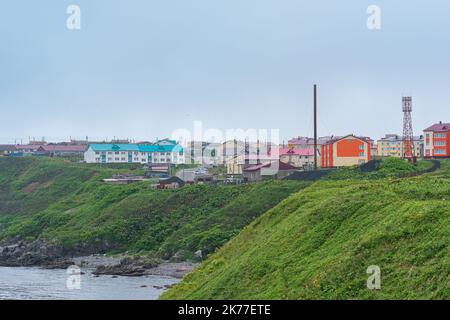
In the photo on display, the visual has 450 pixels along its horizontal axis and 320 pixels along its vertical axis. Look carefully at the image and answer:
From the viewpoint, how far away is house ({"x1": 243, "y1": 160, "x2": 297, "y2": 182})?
7706 cm

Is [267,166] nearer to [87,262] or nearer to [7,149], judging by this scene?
[87,262]

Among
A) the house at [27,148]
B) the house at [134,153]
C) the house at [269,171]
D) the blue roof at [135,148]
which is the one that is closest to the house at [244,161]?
the house at [269,171]

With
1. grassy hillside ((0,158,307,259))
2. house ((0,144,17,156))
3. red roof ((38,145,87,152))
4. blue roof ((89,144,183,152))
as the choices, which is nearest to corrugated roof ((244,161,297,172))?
grassy hillside ((0,158,307,259))

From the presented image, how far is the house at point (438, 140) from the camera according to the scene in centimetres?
7781

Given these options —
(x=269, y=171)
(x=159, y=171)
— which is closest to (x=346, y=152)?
(x=269, y=171)

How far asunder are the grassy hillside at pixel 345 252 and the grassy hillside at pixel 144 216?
25.7 metres

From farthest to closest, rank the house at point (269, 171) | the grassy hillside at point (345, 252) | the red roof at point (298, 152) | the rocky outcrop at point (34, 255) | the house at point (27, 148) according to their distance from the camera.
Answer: the house at point (27, 148) < the red roof at point (298, 152) < the house at point (269, 171) < the rocky outcrop at point (34, 255) < the grassy hillside at point (345, 252)

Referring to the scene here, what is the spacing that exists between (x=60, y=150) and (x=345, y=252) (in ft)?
398

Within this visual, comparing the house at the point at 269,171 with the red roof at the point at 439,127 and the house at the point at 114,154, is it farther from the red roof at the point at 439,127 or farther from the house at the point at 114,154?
the house at the point at 114,154

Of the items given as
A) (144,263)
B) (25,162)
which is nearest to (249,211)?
(144,263)

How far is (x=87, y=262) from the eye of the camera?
57.2 m

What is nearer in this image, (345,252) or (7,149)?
(345,252)

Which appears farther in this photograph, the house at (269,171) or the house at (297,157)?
the house at (297,157)
